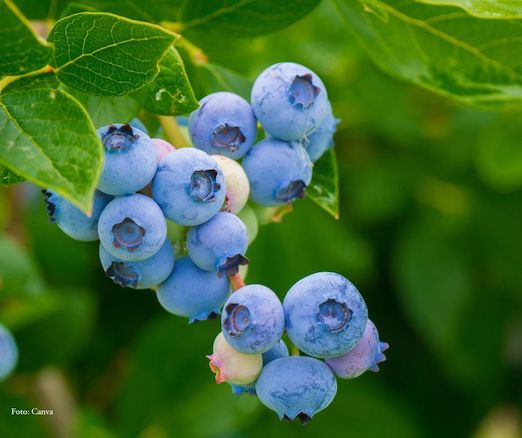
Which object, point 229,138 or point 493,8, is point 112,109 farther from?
point 493,8

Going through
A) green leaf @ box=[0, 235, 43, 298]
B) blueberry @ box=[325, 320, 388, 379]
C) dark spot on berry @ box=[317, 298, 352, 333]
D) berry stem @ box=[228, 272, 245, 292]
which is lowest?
green leaf @ box=[0, 235, 43, 298]

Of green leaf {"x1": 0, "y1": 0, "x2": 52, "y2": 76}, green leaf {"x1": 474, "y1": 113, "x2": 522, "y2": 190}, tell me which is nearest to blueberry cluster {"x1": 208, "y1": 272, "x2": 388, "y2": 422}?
green leaf {"x1": 0, "y1": 0, "x2": 52, "y2": 76}

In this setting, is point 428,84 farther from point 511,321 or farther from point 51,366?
point 511,321

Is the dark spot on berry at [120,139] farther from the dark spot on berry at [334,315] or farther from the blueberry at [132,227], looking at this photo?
the dark spot on berry at [334,315]

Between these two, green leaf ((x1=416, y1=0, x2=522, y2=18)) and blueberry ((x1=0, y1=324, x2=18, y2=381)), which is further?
blueberry ((x1=0, y1=324, x2=18, y2=381))

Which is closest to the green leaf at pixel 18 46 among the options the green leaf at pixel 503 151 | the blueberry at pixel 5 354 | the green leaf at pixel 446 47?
the green leaf at pixel 446 47

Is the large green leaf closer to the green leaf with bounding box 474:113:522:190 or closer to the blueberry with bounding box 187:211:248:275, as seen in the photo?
the blueberry with bounding box 187:211:248:275

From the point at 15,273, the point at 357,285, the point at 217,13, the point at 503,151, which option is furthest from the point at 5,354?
the point at 503,151
